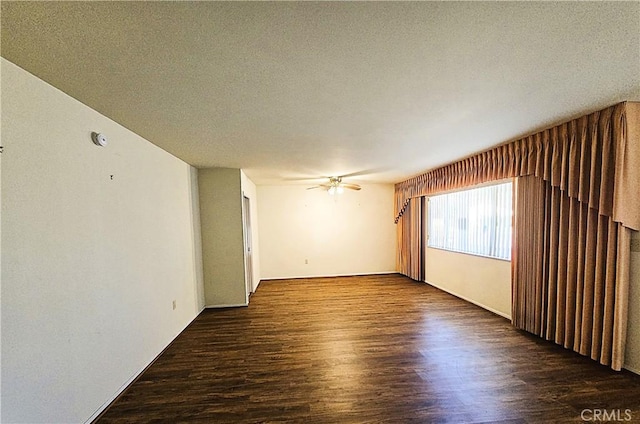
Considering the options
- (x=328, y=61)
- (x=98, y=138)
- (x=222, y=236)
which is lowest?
(x=222, y=236)

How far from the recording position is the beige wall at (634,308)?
2.12 metres

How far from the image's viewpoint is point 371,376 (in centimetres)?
229

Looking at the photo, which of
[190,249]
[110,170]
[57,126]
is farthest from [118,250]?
[190,249]

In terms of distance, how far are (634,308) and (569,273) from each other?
0.46m

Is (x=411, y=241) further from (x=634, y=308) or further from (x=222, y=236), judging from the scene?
(x=222, y=236)

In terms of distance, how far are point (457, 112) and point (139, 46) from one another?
2113 millimetres

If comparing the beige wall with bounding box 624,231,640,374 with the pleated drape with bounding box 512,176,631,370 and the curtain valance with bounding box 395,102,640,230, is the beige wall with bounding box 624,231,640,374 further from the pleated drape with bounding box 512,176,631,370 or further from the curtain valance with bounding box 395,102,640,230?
the curtain valance with bounding box 395,102,640,230

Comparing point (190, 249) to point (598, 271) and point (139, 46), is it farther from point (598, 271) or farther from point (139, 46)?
point (598, 271)

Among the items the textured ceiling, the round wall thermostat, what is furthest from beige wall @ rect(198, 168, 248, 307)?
the round wall thermostat

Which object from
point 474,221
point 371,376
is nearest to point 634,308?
point 474,221

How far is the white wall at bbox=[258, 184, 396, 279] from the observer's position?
622 cm

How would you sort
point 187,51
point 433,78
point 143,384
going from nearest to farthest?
point 187,51 → point 433,78 → point 143,384

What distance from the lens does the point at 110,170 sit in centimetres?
206

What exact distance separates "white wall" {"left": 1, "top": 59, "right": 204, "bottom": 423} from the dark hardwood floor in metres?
0.46
